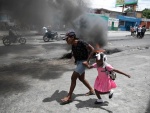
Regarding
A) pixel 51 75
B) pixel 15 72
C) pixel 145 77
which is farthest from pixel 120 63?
pixel 15 72

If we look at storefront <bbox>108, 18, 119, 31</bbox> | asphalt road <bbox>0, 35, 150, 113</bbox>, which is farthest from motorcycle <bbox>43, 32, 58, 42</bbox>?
storefront <bbox>108, 18, 119, 31</bbox>

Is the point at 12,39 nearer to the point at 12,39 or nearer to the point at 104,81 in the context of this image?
the point at 12,39

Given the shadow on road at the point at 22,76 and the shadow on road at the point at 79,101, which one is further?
the shadow on road at the point at 22,76

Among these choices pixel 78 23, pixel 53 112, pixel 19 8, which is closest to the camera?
pixel 53 112

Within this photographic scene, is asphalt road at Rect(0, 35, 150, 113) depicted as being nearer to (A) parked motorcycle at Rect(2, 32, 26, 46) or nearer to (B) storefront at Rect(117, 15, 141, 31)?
(A) parked motorcycle at Rect(2, 32, 26, 46)

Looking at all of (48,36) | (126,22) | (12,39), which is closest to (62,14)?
(48,36)

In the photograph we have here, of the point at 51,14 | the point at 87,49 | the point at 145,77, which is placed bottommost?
the point at 145,77

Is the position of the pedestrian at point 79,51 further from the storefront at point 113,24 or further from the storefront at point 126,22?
the storefront at point 126,22

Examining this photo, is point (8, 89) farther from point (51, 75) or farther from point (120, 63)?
point (120, 63)

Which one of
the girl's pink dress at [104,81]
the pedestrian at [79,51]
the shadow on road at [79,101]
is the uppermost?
the pedestrian at [79,51]

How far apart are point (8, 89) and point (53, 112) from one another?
4.92 feet

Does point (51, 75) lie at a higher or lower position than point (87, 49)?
lower

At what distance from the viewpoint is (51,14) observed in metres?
11.7

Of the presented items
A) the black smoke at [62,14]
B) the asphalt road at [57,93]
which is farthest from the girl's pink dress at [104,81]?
the black smoke at [62,14]
